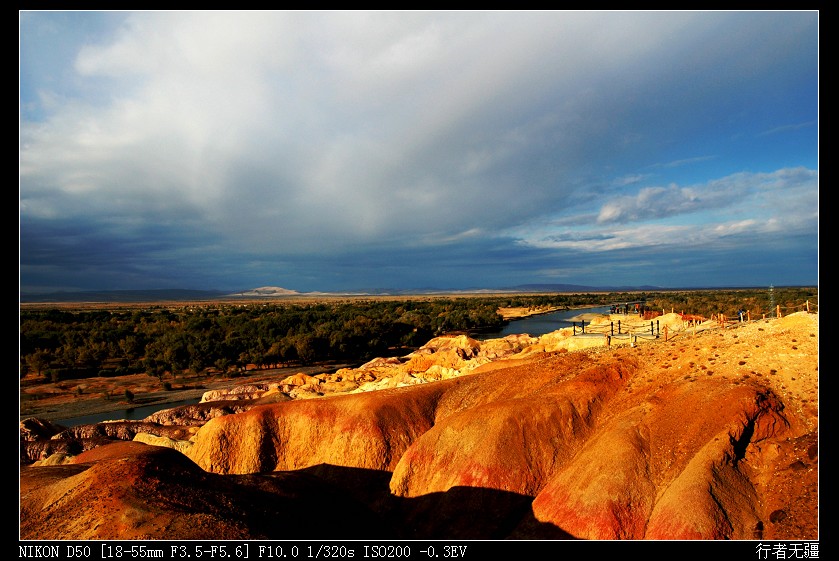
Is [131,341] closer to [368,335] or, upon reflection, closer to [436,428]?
[368,335]

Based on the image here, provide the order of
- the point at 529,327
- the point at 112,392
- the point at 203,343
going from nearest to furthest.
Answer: the point at 112,392
the point at 203,343
the point at 529,327

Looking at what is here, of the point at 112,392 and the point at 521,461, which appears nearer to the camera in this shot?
the point at 521,461

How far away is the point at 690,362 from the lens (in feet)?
69.3

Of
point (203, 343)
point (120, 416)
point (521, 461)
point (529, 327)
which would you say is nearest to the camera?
point (521, 461)

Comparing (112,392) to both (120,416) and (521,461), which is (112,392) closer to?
(120,416)

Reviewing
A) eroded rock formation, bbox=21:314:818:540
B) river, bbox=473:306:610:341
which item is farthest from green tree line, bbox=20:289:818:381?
eroded rock formation, bbox=21:314:818:540

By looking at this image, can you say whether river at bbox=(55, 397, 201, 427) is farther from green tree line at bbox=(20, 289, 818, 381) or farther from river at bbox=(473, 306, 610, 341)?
river at bbox=(473, 306, 610, 341)

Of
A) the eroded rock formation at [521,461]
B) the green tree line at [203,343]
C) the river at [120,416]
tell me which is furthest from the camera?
the green tree line at [203,343]

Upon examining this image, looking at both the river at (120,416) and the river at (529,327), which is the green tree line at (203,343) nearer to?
the river at (120,416)

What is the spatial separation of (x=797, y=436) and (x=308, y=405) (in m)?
22.8

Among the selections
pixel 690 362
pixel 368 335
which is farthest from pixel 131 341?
pixel 690 362

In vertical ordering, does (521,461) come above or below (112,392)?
above

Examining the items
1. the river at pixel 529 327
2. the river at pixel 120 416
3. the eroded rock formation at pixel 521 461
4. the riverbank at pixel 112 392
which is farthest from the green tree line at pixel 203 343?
the eroded rock formation at pixel 521 461

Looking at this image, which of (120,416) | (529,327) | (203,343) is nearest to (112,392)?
(120,416)
